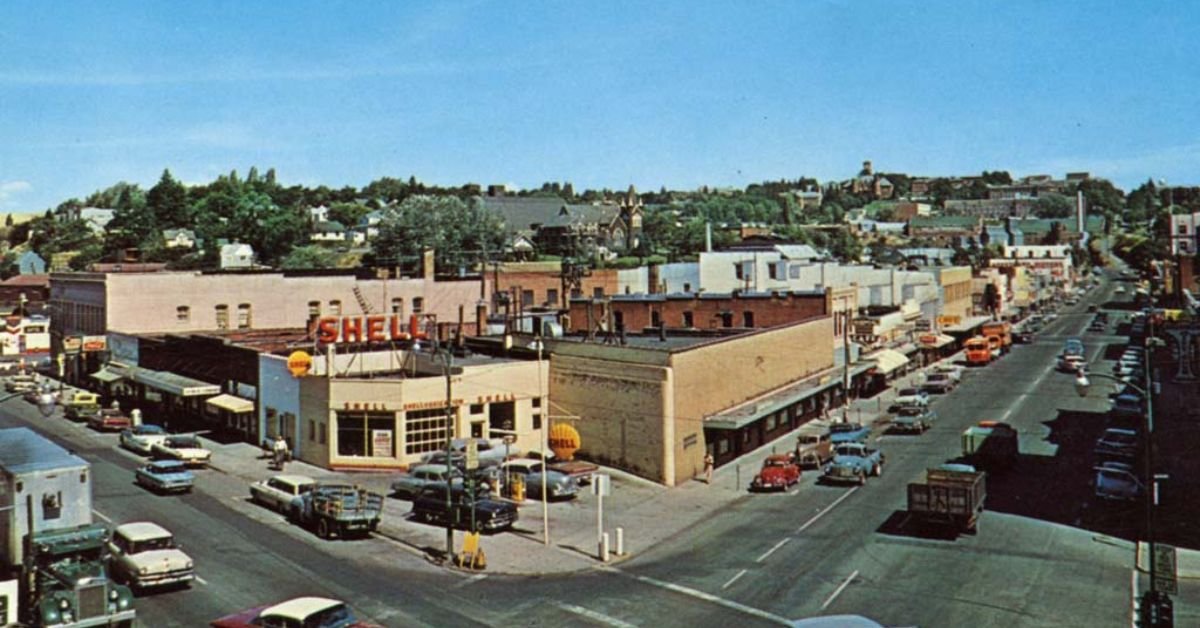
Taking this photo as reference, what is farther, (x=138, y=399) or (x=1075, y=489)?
(x=138, y=399)

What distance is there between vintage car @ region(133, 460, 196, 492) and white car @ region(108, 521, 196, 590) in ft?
35.9

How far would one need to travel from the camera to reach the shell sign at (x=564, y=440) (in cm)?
4397

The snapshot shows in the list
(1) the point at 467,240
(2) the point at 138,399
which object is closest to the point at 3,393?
(2) the point at 138,399

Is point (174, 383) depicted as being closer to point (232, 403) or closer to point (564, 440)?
point (232, 403)

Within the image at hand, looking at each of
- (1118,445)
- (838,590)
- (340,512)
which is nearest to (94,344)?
(340,512)

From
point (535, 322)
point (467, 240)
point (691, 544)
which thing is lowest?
point (691, 544)

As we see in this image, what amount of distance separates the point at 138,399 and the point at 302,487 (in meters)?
33.5

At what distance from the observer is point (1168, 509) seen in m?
38.1

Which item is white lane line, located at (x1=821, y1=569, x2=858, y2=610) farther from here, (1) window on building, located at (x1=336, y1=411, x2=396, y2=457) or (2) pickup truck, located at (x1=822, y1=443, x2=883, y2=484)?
(1) window on building, located at (x1=336, y1=411, x2=396, y2=457)

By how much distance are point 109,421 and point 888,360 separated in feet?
169

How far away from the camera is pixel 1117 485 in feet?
129

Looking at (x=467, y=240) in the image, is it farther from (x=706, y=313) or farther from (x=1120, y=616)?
(x=1120, y=616)

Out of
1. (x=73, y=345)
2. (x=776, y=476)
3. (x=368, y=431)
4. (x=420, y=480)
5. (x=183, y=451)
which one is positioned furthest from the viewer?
(x=73, y=345)

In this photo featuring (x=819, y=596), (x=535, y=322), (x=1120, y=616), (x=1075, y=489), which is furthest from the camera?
(x=535, y=322)
